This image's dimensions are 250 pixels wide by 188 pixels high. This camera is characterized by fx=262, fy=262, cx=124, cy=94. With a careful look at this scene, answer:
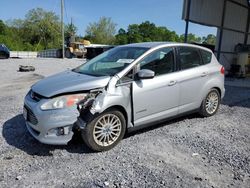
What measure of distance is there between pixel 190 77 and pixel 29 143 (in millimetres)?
3049

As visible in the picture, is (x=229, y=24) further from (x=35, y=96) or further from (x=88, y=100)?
(x=35, y=96)

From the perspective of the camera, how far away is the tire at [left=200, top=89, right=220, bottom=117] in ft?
17.8

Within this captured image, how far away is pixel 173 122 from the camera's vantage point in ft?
17.1

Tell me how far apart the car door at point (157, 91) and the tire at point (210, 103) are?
0.93 metres

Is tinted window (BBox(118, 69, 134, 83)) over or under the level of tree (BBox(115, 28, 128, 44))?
under

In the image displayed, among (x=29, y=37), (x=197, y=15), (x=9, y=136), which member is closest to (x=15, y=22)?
(x=29, y=37)

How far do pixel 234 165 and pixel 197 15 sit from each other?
36.3 ft

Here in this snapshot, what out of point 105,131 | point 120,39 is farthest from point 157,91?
point 120,39

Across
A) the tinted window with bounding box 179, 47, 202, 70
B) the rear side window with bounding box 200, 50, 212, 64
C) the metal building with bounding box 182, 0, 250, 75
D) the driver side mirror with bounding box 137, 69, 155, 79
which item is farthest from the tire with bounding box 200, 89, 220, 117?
the metal building with bounding box 182, 0, 250, 75

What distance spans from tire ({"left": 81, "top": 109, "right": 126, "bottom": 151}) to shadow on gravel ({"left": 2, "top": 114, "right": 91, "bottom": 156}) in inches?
8.7

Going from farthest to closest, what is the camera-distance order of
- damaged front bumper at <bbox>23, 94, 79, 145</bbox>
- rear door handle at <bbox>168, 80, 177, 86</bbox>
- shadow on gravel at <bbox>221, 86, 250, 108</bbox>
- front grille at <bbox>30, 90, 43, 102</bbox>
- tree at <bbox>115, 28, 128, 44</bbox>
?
tree at <bbox>115, 28, 128, 44</bbox> → shadow on gravel at <bbox>221, 86, 250, 108</bbox> → rear door handle at <bbox>168, 80, 177, 86</bbox> → front grille at <bbox>30, 90, 43, 102</bbox> → damaged front bumper at <bbox>23, 94, 79, 145</bbox>

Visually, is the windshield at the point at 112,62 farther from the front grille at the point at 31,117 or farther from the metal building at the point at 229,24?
the metal building at the point at 229,24

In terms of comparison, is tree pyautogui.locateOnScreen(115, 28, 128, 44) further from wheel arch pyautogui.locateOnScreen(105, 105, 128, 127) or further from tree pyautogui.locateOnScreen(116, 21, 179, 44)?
wheel arch pyautogui.locateOnScreen(105, 105, 128, 127)

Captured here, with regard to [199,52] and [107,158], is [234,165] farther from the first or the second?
[199,52]
